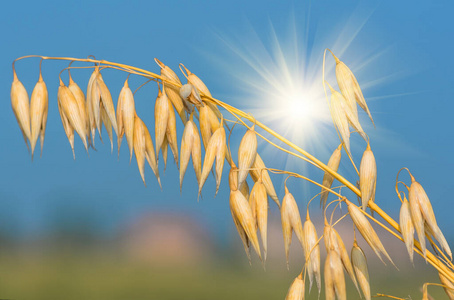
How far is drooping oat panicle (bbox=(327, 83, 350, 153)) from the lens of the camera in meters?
0.44

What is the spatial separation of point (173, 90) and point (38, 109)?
14 cm

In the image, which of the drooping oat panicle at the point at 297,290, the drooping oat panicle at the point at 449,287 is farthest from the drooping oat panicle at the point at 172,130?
the drooping oat panicle at the point at 449,287

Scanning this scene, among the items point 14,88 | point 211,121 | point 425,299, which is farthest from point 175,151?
point 425,299

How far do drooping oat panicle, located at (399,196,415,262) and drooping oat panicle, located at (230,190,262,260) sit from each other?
0.46 ft

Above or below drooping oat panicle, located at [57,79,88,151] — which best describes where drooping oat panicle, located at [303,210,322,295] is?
below

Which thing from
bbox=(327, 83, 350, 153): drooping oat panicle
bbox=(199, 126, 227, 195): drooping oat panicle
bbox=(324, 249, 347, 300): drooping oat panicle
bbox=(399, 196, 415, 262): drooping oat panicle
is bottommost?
bbox=(324, 249, 347, 300): drooping oat panicle

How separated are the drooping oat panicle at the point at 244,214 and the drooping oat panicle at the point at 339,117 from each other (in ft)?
0.38

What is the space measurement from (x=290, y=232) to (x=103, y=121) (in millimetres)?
242

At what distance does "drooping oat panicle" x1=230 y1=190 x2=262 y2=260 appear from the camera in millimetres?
441

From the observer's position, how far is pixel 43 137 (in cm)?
47

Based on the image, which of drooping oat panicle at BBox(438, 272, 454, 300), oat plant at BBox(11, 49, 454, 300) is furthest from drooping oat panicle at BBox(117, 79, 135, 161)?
drooping oat panicle at BBox(438, 272, 454, 300)

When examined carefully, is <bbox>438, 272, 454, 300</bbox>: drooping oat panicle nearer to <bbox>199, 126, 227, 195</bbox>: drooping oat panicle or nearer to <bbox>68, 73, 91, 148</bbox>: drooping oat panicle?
<bbox>199, 126, 227, 195</bbox>: drooping oat panicle

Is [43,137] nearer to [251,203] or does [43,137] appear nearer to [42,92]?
[42,92]

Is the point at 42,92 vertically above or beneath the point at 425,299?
above
